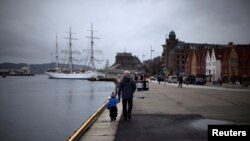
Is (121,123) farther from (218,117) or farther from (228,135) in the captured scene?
(228,135)

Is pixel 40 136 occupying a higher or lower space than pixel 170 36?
lower

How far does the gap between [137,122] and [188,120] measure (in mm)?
2202

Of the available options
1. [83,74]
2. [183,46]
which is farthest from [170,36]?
[83,74]

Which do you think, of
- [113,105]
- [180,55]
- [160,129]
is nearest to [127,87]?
[113,105]

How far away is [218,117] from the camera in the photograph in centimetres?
1272

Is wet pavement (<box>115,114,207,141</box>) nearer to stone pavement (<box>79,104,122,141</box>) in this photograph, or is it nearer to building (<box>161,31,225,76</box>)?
stone pavement (<box>79,104,122,141</box>)

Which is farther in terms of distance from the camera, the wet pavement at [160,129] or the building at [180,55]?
the building at [180,55]

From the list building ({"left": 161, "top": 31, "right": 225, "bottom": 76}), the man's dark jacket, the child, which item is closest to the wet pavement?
the child

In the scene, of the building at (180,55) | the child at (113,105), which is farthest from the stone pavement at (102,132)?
the building at (180,55)

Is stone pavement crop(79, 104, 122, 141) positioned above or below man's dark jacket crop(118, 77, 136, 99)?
below

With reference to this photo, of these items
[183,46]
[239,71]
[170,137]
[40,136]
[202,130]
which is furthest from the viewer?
[183,46]

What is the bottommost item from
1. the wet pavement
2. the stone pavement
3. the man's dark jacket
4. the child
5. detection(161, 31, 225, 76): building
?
the stone pavement

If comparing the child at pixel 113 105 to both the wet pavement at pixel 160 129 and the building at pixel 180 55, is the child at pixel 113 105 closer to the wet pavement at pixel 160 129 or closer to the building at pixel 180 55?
the wet pavement at pixel 160 129

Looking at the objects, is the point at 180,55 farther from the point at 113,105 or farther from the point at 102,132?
the point at 102,132
